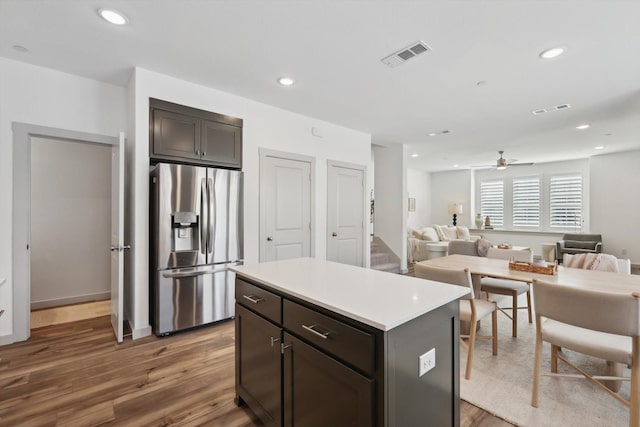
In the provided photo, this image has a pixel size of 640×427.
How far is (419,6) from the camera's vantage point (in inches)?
81.6

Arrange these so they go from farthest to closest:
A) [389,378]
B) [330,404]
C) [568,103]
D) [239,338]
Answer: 1. [568,103]
2. [239,338]
3. [330,404]
4. [389,378]

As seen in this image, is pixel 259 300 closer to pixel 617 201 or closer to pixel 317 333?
pixel 317 333

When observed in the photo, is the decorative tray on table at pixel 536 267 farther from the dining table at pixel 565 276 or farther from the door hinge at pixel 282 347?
the door hinge at pixel 282 347

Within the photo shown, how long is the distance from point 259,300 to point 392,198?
5.11 metres

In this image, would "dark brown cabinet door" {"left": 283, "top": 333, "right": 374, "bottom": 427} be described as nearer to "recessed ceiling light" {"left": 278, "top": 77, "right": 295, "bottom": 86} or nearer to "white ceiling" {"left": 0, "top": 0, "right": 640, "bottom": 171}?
"white ceiling" {"left": 0, "top": 0, "right": 640, "bottom": 171}

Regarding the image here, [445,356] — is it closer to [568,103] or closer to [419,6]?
[419,6]

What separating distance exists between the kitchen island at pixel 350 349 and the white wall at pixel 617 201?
27.5 feet

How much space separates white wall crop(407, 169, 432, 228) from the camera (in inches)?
390

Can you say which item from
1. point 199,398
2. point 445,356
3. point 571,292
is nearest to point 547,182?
point 571,292

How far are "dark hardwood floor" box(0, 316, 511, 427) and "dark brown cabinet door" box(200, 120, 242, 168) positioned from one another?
197cm

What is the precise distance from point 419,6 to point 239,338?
2.59 metres

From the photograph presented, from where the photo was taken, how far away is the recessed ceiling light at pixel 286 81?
10.6 ft

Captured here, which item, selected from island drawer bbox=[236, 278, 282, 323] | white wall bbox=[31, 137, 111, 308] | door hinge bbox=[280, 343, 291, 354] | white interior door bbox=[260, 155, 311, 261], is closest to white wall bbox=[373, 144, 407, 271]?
white interior door bbox=[260, 155, 311, 261]

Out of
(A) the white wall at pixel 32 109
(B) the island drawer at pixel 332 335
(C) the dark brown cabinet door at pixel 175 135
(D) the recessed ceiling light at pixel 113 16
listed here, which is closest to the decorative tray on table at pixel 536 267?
(B) the island drawer at pixel 332 335
